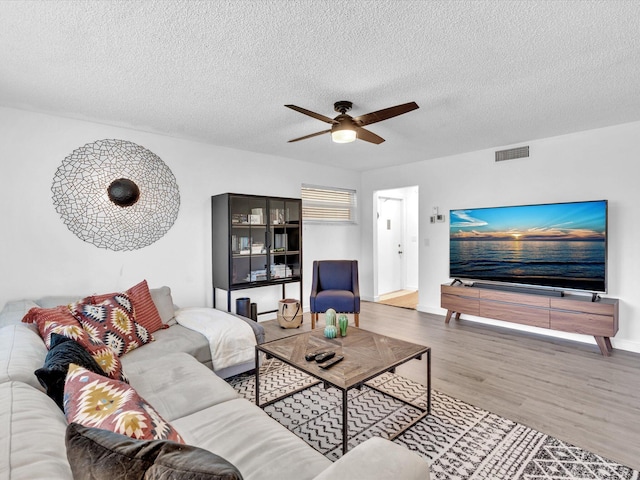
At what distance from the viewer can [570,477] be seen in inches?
66.6

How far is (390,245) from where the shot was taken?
667 centimetres

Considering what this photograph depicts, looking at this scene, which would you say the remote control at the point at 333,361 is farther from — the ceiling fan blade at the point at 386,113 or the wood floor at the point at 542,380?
the ceiling fan blade at the point at 386,113

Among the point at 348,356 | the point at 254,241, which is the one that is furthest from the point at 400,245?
the point at 348,356

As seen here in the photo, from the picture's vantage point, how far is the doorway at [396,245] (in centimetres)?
628

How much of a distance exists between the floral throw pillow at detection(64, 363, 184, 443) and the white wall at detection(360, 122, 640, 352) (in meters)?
4.40

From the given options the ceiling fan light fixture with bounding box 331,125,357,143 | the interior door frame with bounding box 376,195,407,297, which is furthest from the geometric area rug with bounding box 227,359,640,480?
the interior door frame with bounding box 376,195,407,297

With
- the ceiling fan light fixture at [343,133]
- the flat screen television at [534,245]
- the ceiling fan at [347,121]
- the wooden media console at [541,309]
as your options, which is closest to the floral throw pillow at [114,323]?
the ceiling fan at [347,121]

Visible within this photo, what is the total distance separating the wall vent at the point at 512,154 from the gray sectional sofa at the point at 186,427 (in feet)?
13.6

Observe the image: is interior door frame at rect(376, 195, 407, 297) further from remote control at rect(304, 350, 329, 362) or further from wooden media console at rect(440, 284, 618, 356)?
remote control at rect(304, 350, 329, 362)

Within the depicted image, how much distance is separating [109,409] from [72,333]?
95cm

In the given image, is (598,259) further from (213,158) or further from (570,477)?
(213,158)

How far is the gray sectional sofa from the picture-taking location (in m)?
0.83

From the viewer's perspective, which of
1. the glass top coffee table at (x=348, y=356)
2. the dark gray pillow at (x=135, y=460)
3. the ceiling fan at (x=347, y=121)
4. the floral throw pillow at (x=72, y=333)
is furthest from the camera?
the ceiling fan at (x=347, y=121)

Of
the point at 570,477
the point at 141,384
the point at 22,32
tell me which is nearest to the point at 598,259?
the point at 570,477
